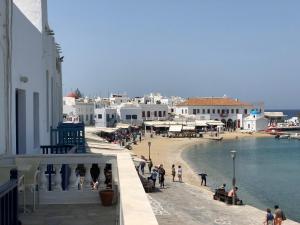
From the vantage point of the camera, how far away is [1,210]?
16.2 ft

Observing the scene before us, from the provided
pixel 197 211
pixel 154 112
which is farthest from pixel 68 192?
pixel 154 112

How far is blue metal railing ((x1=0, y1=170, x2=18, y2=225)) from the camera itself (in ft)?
16.3

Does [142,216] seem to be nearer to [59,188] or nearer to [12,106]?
[59,188]

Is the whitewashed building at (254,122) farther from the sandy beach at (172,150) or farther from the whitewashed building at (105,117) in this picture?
the whitewashed building at (105,117)

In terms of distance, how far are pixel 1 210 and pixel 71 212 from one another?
2099mm

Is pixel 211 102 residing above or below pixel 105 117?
above

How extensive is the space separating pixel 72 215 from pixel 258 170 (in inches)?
1600

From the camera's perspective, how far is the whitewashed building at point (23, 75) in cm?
865

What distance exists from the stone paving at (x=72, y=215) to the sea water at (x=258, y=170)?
59.9 ft

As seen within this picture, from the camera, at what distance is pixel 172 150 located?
65.1 m

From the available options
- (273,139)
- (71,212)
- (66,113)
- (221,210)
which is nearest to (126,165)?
(71,212)

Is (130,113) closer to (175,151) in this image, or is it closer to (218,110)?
(218,110)

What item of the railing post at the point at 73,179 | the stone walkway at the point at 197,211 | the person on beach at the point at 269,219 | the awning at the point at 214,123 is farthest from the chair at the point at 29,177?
Answer: the awning at the point at 214,123

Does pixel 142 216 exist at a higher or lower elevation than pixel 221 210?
higher
